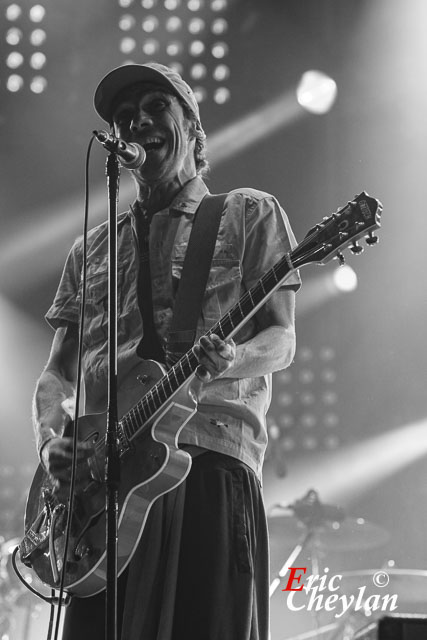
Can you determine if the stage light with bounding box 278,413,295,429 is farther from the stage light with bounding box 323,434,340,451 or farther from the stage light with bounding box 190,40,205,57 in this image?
the stage light with bounding box 190,40,205,57

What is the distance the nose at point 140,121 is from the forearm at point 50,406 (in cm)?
85

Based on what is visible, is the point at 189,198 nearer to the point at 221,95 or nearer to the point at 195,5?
the point at 221,95

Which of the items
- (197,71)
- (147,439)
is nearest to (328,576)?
(147,439)

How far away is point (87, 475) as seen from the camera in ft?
8.05

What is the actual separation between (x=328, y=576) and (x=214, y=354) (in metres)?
3.26

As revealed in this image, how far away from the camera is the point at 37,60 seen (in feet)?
20.8

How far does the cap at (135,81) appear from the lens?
2.89 metres

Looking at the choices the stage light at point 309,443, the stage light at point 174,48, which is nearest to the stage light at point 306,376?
the stage light at point 309,443

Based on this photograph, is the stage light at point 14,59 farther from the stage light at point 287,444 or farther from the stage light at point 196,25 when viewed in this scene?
the stage light at point 287,444

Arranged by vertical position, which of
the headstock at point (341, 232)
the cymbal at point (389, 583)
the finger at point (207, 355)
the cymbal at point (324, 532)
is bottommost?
the cymbal at point (389, 583)

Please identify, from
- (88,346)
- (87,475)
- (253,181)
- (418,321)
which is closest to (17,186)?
(253,181)

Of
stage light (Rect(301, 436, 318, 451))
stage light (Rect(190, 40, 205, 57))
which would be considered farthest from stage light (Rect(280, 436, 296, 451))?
stage light (Rect(190, 40, 205, 57))

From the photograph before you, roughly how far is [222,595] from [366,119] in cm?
489

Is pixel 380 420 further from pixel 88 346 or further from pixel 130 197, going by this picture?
pixel 88 346
